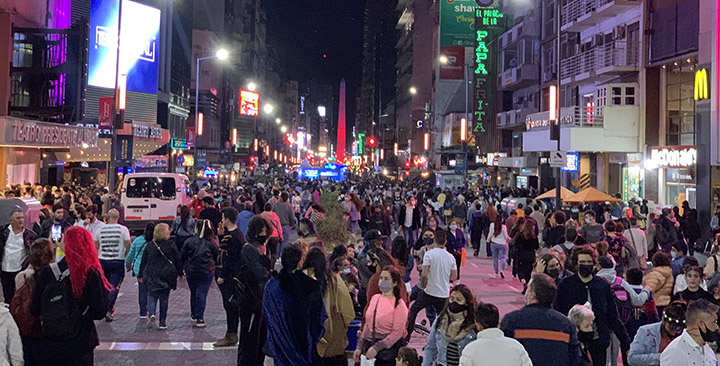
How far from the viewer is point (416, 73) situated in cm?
10106

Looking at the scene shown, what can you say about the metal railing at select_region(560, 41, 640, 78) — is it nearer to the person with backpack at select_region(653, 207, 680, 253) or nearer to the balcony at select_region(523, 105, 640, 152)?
the balcony at select_region(523, 105, 640, 152)

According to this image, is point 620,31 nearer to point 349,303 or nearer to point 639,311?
point 639,311

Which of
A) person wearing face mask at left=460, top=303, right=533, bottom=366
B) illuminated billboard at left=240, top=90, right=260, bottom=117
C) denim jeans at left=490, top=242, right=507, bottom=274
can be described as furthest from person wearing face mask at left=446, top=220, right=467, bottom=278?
illuminated billboard at left=240, top=90, right=260, bottom=117

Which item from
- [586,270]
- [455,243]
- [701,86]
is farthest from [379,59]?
[586,270]

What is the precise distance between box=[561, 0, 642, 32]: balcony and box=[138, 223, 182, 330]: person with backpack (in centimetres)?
2474

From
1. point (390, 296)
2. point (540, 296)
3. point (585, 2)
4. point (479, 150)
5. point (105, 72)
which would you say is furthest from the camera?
point (479, 150)

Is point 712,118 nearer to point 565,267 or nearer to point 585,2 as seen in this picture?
point 585,2

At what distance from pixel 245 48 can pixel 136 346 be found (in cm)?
11039

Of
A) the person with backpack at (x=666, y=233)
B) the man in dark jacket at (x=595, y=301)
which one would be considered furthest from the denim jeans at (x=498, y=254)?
the man in dark jacket at (x=595, y=301)

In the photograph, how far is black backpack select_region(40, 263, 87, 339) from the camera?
19.9 ft

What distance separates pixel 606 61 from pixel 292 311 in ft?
93.7

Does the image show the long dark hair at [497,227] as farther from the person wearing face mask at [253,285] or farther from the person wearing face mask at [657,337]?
the person wearing face mask at [657,337]

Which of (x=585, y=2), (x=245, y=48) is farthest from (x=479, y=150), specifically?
(x=245, y=48)

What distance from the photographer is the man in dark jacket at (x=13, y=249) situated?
10.5 m
